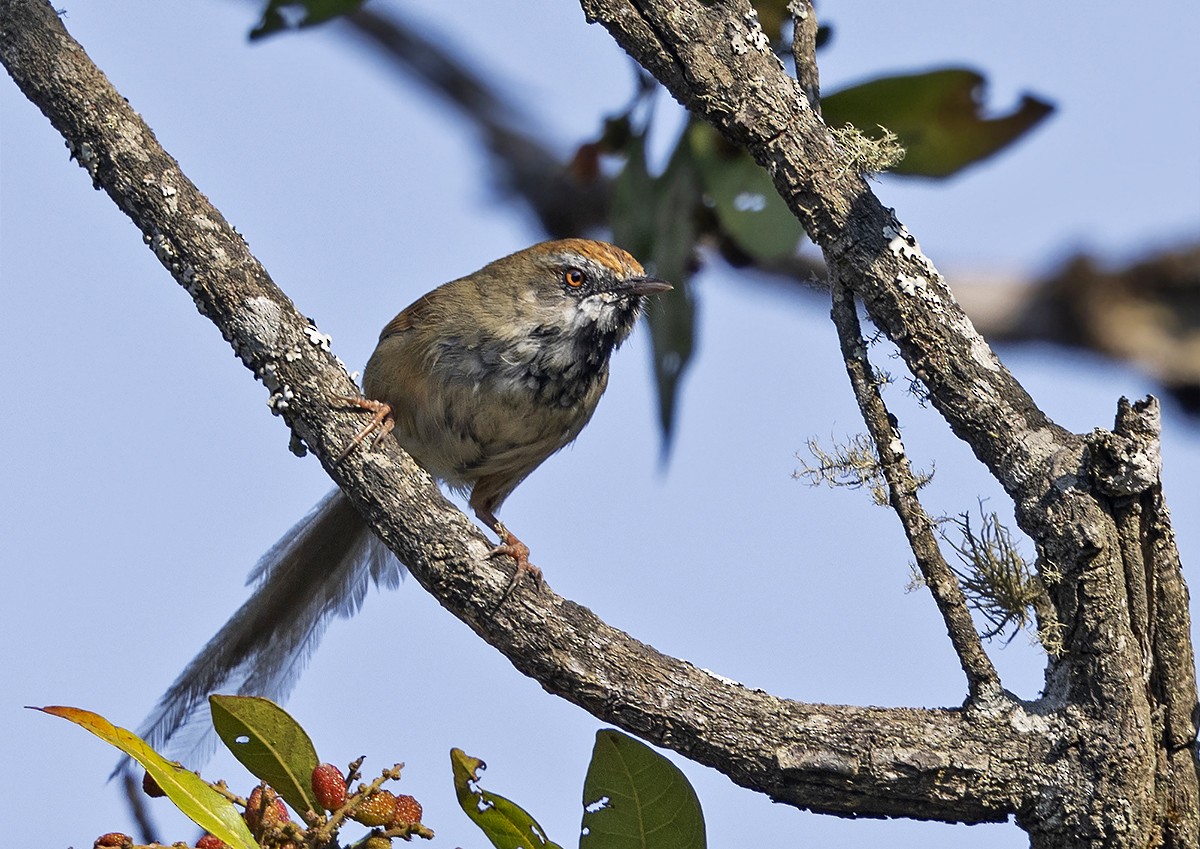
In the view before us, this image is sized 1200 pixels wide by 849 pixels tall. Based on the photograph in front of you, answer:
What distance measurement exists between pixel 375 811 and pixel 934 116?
300cm

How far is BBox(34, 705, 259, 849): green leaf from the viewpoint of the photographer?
2529mm

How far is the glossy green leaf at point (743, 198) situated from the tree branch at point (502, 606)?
162 cm

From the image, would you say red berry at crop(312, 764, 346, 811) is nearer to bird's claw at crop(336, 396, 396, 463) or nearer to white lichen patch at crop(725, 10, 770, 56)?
bird's claw at crop(336, 396, 396, 463)

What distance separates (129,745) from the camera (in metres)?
2.57

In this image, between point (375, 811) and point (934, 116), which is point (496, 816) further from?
point (934, 116)

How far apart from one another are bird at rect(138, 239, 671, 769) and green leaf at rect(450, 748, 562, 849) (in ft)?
6.90

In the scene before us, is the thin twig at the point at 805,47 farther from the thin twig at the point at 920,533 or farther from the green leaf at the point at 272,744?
the green leaf at the point at 272,744

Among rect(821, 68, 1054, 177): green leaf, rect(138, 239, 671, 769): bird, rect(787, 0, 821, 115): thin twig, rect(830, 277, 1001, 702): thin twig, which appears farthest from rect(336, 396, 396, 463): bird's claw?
rect(821, 68, 1054, 177): green leaf

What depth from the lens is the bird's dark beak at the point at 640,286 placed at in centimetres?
518

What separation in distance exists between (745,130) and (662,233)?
1.92 meters

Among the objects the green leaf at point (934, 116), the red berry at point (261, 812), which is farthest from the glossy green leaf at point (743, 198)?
the red berry at point (261, 812)

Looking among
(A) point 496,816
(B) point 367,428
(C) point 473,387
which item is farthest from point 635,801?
(C) point 473,387

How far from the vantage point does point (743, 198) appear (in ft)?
14.7

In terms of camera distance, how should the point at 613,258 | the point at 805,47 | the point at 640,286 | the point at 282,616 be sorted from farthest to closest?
the point at 613,258 → the point at 640,286 → the point at 282,616 → the point at 805,47
